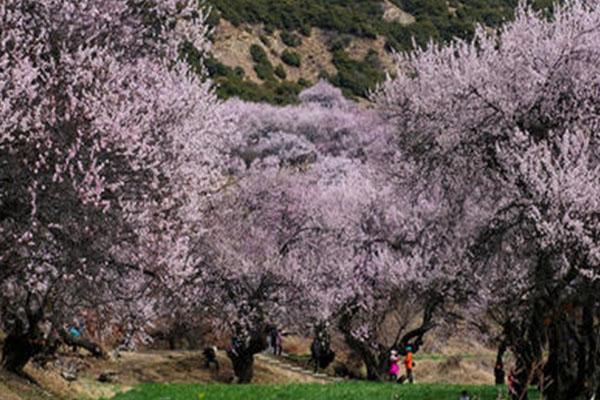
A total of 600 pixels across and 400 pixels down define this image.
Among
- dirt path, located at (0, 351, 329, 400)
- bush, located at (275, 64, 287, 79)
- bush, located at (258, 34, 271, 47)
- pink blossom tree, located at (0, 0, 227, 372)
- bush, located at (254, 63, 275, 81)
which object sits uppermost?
bush, located at (258, 34, 271, 47)

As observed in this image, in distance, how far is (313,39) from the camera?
12075 centimetres

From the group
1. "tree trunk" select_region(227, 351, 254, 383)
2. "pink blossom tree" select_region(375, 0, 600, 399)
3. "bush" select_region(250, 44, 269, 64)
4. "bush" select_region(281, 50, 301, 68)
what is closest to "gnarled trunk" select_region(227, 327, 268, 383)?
"tree trunk" select_region(227, 351, 254, 383)

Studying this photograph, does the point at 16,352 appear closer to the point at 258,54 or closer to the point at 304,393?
the point at 304,393

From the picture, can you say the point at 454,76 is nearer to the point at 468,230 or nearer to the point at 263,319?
the point at 468,230

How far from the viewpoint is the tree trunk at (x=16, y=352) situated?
20.7 meters

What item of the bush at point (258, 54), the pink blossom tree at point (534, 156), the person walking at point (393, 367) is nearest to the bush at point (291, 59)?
the bush at point (258, 54)

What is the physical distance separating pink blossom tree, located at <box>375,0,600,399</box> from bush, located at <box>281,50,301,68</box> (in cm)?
8905

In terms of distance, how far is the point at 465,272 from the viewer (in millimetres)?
30062

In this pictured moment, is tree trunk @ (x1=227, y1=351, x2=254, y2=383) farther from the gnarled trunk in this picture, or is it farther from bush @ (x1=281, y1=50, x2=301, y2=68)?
bush @ (x1=281, y1=50, x2=301, y2=68)

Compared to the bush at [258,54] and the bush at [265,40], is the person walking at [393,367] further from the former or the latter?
the bush at [265,40]

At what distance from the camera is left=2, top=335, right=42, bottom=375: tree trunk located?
67.8 ft

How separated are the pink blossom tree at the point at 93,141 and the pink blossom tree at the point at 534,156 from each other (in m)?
6.39

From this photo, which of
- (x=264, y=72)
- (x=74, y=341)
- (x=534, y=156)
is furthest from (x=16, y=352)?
(x=264, y=72)

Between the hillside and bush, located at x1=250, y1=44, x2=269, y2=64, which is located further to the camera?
bush, located at x1=250, y1=44, x2=269, y2=64
